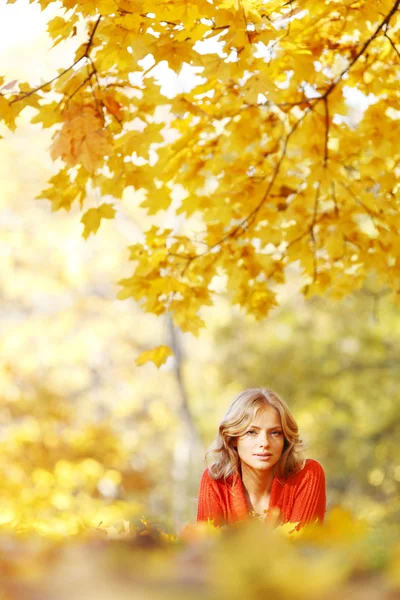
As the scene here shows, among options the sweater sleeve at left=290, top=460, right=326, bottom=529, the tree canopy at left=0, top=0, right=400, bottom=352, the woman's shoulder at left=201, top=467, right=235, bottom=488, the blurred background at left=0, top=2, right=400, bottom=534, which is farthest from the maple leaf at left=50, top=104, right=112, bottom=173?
the blurred background at left=0, top=2, right=400, bottom=534

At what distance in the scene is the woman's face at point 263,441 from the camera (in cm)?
207

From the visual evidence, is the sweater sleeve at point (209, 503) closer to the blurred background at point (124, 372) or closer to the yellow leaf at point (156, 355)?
the yellow leaf at point (156, 355)

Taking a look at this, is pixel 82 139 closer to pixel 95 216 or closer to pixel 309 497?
pixel 95 216

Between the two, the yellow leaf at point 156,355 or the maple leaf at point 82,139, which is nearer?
the maple leaf at point 82,139

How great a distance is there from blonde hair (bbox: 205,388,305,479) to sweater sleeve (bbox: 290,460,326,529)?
0.22ft

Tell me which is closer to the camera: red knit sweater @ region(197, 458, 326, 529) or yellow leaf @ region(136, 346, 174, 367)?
red knit sweater @ region(197, 458, 326, 529)

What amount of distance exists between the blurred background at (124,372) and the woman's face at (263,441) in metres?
5.19

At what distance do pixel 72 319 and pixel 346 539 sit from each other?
903 cm

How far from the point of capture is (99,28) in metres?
1.93

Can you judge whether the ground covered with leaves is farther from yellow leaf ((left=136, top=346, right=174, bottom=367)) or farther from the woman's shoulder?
yellow leaf ((left=136, top=346, right=174, bottom=367))

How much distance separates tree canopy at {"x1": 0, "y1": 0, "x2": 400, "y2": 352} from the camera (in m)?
1.92

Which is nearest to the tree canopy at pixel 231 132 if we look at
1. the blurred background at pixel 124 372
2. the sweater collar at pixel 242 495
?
the sweater collar at pixel 242 495

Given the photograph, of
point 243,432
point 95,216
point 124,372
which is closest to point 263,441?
point 243,432

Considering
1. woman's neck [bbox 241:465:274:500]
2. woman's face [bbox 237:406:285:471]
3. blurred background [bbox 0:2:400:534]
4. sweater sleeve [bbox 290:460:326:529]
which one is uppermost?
blurred background [bbox 0:2:400:534]
